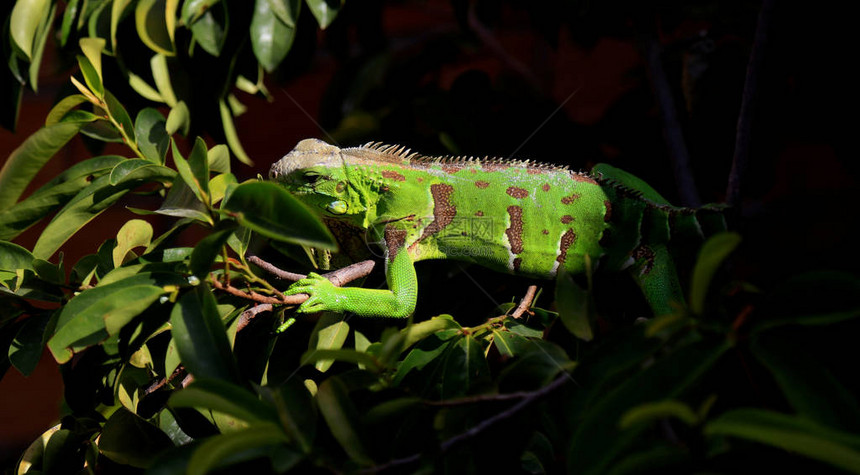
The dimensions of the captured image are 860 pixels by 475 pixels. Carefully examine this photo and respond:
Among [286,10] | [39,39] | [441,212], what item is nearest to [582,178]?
[441,212]

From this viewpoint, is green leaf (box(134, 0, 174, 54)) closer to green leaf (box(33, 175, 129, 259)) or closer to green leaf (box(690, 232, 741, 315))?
green leaf (box(33, 175, 129, 259))

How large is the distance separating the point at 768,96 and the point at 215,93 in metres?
1.56

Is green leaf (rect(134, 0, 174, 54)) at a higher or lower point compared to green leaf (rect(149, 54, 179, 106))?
higher

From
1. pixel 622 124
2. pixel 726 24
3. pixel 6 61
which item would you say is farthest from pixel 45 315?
pixel 726 24

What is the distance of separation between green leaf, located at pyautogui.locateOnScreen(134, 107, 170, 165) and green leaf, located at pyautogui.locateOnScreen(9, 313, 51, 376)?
355 mm

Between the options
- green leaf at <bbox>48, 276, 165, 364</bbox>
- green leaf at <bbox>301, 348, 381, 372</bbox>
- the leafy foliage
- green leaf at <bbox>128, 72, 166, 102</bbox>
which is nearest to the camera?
the leafy foliage

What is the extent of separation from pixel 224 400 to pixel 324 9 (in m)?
1.14

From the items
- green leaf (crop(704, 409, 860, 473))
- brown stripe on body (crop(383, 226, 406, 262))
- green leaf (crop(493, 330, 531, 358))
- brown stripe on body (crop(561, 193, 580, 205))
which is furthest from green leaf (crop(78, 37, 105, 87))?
green leaf (crop(704, 409, 860, 473))

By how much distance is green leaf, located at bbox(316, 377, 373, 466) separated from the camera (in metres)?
0.72

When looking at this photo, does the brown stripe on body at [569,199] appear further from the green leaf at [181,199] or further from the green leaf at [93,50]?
the green leaf at [93,50]

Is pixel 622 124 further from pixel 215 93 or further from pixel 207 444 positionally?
pixel 207 444

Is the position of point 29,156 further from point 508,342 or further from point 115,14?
point 508,342

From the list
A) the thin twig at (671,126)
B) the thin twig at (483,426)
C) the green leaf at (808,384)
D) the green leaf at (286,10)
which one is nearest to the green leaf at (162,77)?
the green leaf at (286,10)

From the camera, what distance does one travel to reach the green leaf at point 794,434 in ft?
1.55
